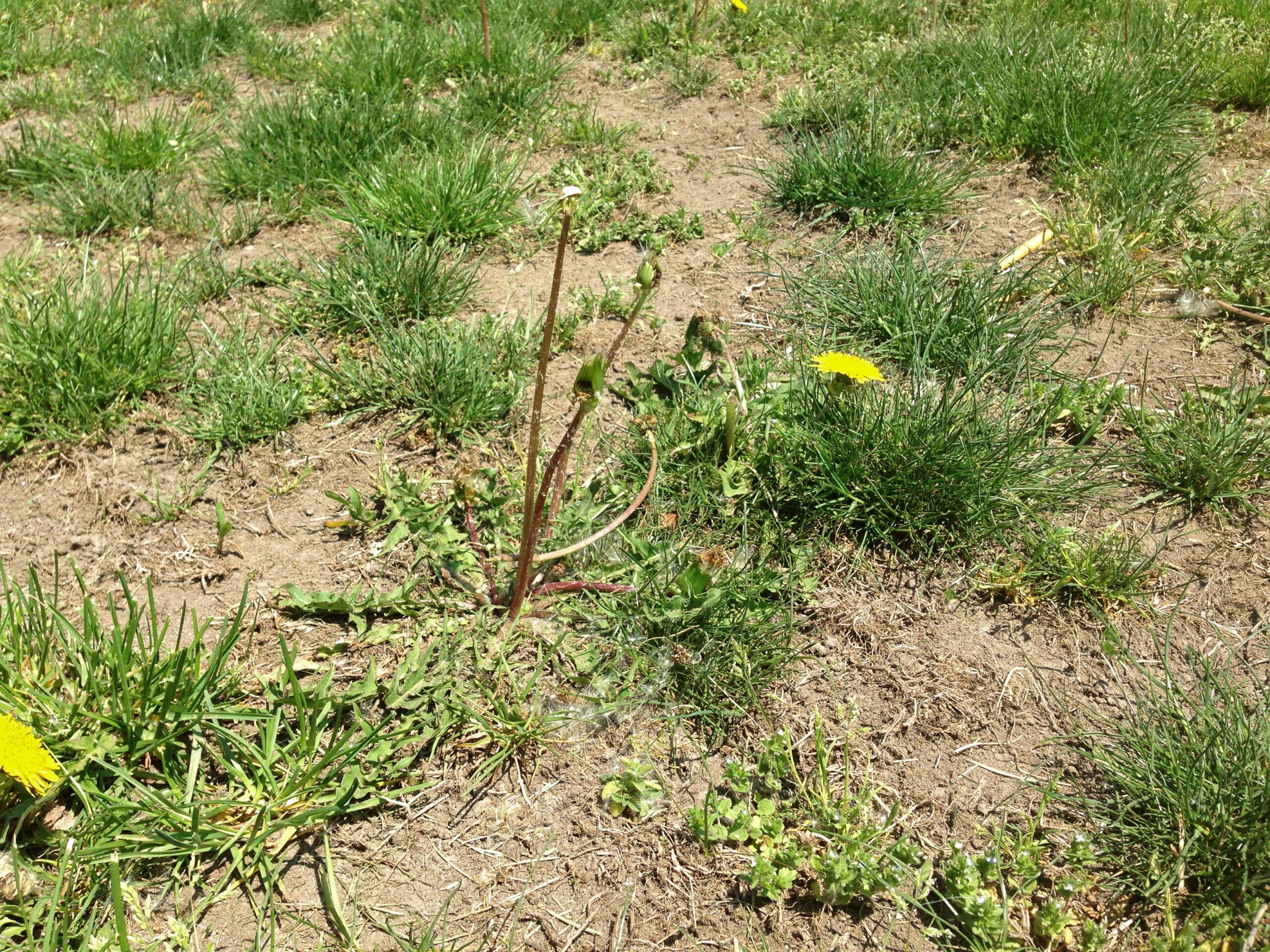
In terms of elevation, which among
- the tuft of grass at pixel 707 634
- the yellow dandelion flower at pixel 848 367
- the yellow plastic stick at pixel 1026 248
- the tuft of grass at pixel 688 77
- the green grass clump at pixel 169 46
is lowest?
the tuft of grass at pixel 707 634

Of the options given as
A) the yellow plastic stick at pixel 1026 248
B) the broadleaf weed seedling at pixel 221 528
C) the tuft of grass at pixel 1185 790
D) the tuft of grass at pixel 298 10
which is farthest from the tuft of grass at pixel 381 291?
the tuft of grass at pixel 298 10

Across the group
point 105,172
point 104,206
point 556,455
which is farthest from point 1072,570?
point 105,172

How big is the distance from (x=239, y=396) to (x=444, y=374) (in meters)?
0.63

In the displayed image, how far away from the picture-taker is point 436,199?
11.5 ft

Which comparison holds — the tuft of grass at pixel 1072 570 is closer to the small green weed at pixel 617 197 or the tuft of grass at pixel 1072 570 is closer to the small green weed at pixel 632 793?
the small green weed at pixel 632 793

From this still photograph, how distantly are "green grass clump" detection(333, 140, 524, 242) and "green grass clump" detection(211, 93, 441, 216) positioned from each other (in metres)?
0.18

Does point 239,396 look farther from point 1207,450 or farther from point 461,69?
point 1207,450

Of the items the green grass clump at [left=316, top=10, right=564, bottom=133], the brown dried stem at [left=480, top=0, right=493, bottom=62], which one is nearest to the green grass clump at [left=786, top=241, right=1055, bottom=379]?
the green grass clump at [left=316, top=10, right=564, bottom=133]

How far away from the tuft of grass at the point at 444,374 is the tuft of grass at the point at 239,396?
14 centimetres

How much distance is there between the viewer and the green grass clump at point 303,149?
12.4ft

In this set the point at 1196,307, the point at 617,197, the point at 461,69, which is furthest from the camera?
the point at 461,69

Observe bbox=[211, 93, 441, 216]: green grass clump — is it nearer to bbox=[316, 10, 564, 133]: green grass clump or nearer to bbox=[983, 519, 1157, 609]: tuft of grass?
bbox=[316, 10, 564, 133]: green grass clump

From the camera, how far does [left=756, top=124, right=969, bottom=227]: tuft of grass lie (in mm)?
3523

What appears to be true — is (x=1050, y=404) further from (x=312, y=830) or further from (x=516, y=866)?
(x=312, y=830)
